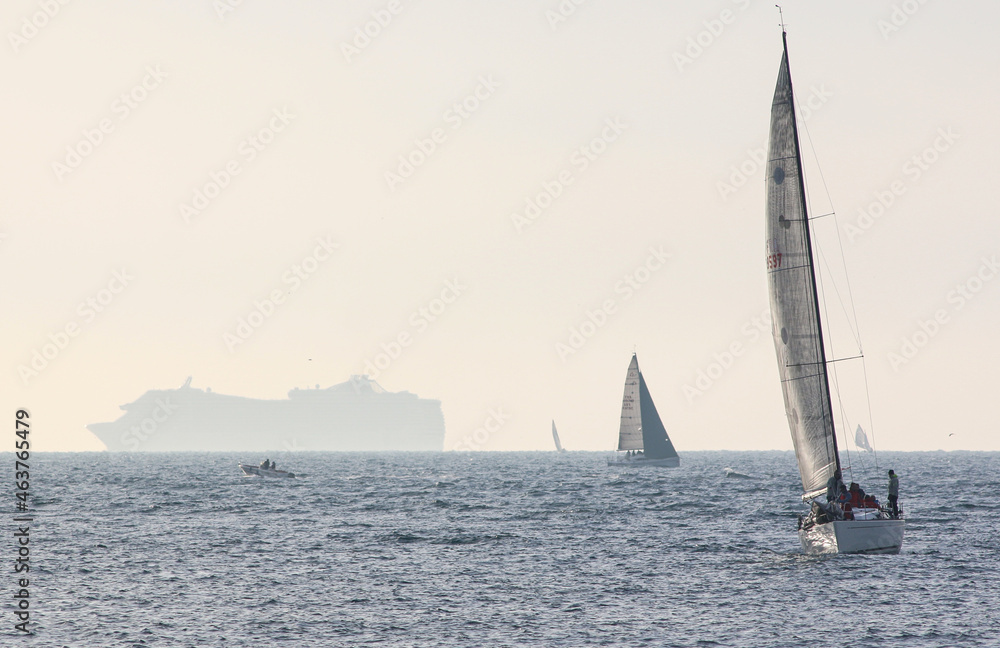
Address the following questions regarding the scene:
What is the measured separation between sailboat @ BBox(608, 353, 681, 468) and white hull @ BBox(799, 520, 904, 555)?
76167 millimetres

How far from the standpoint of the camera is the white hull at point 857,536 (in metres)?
32.5

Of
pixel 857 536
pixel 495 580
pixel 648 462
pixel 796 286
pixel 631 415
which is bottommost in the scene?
pixel 495 580

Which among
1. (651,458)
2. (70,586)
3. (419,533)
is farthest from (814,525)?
(651,458)

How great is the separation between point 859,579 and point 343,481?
72.9 m

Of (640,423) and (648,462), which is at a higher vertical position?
(640,423)

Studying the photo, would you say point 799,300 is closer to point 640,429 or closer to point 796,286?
point 796,286

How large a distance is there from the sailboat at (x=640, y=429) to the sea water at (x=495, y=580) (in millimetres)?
53170

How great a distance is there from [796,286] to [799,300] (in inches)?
18.9

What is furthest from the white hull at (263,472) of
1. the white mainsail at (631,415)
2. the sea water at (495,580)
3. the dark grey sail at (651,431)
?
the sea water at (495,580)

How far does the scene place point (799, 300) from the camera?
34.2 metres

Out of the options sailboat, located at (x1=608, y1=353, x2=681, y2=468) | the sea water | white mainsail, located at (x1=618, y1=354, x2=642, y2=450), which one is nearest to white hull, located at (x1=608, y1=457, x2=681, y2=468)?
sailboat, located at (x1=608, y1=353, x2=681, y2=468)

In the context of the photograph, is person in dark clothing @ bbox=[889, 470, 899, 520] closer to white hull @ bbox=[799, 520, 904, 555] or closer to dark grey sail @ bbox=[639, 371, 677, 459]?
white hull @ bbox=[799, 520, 904, 555]

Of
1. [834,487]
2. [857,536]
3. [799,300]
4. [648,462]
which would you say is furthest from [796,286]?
[648,462]

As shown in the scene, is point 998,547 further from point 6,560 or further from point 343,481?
point 343,481
